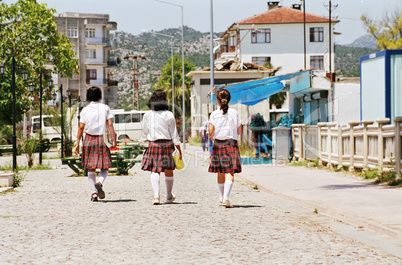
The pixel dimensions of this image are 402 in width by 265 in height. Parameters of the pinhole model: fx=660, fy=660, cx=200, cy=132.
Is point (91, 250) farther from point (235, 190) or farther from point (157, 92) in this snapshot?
point (235, 190)

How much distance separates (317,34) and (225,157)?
2694 inches

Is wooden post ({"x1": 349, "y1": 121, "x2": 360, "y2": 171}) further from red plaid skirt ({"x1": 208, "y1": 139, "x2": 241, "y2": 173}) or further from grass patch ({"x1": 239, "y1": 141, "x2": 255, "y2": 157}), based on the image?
grass patch ({"x1": 239, "y1": 141, "x2": 255, "y2": 157})

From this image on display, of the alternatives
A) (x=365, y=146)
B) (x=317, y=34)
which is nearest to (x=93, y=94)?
(x=365, y=146)

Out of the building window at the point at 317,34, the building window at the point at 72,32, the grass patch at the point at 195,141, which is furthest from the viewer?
the building window at the point at 72,32

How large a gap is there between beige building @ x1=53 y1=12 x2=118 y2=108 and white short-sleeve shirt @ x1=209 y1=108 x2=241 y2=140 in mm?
76175

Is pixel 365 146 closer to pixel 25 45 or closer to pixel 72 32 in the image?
pixel 25 45

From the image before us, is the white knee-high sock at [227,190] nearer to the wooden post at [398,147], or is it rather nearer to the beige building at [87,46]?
the wooden post at [398,147]

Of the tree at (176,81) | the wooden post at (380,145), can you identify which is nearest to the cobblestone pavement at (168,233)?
the wooden post at (380,145)

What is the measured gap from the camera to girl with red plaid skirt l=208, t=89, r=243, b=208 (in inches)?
426

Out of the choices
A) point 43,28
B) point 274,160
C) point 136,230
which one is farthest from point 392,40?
point 136,230

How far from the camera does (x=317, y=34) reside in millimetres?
76938

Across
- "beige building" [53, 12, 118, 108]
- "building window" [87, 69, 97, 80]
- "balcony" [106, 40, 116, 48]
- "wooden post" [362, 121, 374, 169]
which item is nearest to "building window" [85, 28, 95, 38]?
"beige building" [53, 12, 118, 108]

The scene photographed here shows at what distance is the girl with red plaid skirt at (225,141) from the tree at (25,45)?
28058 mm

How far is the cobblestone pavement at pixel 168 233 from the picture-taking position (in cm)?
630
